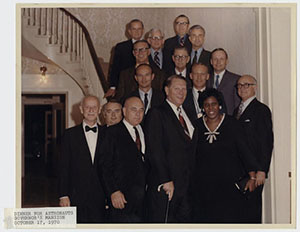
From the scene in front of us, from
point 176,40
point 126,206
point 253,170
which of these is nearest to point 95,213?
point 126,206

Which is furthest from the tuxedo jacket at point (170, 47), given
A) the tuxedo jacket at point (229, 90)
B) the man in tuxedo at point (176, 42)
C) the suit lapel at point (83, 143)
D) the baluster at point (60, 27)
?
the baluster at point (60, 27)

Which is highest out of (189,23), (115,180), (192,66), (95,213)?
(189,23)

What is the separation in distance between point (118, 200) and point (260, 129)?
1617 mm

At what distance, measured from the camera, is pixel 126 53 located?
5301 mm

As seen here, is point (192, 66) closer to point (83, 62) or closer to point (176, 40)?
point (176, 40)

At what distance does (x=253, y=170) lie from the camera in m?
4.95

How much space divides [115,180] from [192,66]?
143cm

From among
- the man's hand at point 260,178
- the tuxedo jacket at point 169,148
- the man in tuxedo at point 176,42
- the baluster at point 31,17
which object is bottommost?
the man's hand at point 260,178

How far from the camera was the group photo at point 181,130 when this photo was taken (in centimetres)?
486

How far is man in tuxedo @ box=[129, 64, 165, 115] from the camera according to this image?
16.5ft

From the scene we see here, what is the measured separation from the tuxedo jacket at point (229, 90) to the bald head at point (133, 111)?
776 millimetres

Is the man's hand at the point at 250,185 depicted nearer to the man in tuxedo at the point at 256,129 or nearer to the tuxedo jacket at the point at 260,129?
the man in tuxedo at the point at 256,129

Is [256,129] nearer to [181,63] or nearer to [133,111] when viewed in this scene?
[181,63]

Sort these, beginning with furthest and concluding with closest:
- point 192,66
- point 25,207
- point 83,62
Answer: point 83,62
point 192,66
point 25,207
